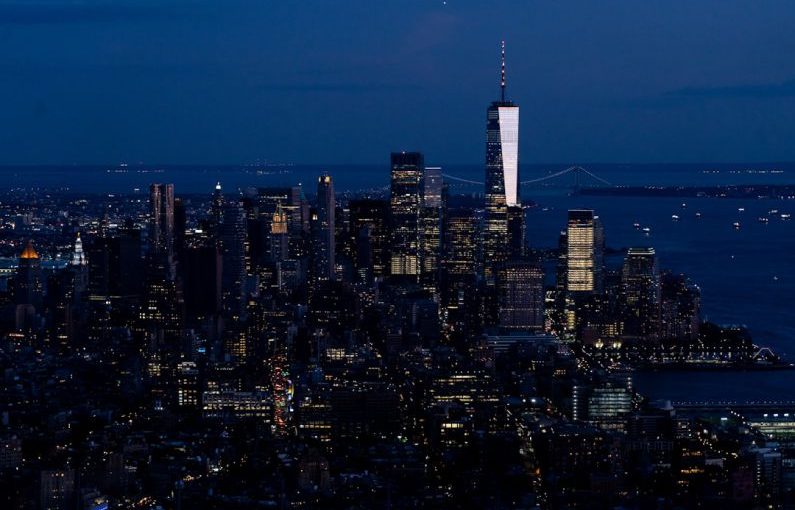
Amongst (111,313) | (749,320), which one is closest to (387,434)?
(111,313)

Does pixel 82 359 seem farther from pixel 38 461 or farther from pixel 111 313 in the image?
pixel 38 461

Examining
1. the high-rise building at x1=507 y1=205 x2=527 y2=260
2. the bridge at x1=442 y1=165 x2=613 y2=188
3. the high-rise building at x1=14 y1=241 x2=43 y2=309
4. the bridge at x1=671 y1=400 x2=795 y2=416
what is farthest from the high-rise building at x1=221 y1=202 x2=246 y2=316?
the bridge at x1=442 y1=165 x2=613 y2=188

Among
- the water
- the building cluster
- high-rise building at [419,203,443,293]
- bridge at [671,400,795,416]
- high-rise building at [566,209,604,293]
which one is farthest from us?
high-rise building at [419,203,443,293]

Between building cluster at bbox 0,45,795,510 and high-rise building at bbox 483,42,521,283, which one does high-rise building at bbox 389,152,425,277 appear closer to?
building cluster at bbox 0,45,795,510

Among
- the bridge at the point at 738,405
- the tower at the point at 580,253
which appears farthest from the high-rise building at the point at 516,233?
the bridge at the point at 738,405

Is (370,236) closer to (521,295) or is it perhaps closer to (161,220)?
(161,220)

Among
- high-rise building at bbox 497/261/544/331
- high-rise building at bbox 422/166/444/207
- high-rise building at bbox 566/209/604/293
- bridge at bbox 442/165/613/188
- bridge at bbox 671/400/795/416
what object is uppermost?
bridge at bbox 442/165/613/188
